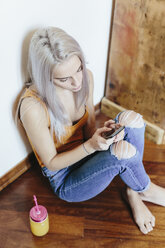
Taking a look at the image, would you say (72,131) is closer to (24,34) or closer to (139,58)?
(24,34)

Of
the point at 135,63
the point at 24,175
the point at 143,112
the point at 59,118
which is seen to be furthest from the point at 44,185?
the point at 135,63

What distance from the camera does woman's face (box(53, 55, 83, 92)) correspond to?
2.87 feet

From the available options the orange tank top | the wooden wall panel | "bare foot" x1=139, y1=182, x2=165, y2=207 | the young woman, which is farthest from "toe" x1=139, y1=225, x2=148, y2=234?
the wooden wall panel

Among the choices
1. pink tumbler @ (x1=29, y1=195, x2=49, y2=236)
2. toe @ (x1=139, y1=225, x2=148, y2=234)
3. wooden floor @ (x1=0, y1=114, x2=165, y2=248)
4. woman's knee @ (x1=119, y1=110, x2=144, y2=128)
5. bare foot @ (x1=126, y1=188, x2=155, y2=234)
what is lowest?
wooden floor @ (x1=0, y1=114, x2=165, y2=248)

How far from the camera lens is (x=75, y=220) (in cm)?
125

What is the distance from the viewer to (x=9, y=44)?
39.6 inches

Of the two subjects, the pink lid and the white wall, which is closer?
the white wall

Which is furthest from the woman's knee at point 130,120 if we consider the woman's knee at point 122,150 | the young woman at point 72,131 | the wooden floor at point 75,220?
the wooden floor at point 75,220

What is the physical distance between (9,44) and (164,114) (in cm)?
91

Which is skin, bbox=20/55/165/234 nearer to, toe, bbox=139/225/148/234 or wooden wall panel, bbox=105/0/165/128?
toe, bbox=139/225/148/234

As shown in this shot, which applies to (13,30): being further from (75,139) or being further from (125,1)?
(125,1)

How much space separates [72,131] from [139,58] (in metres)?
0.58

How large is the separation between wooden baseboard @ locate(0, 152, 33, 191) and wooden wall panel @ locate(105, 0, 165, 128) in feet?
2.27

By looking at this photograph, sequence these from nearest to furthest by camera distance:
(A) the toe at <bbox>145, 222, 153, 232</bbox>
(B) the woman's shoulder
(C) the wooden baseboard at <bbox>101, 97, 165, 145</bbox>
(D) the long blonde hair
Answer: (D) the long blonde hair, (B) the woman's shoulder, (A) the toe at <bbox>145, 222, 153, 232</bbox>, (C) the wooden baseboard at <bbox>101, 97, 165, 145</bbox>
